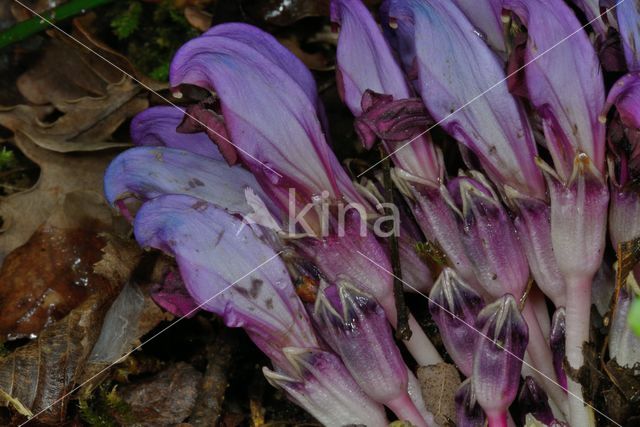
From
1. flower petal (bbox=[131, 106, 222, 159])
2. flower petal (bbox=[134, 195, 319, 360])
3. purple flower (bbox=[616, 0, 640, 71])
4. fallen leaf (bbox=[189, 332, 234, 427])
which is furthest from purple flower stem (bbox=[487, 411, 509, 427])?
flower petal (bbox=[131, 106, 222, 159])

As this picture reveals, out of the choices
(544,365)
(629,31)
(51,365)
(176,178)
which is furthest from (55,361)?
(629,31)

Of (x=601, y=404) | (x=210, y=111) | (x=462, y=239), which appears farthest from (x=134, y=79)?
(x=601, y=404)

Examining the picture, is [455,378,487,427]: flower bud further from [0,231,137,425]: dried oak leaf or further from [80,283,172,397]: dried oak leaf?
[0,231,137,425]: dried oak leaf

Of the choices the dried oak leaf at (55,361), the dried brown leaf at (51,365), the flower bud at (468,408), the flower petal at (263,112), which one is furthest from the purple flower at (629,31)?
the dried brown leaf at (51,365)

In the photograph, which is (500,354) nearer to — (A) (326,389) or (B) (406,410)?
(B) (406,410)

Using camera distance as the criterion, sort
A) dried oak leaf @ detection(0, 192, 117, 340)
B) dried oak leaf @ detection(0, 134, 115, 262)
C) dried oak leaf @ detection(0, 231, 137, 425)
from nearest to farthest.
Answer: dried oak leaf @ detection(0, 231, 137, 425), dried oak leaf @ detection(0, 192, 117, 340), dried oak leaf @ detection(0, 134, 115, 262)
